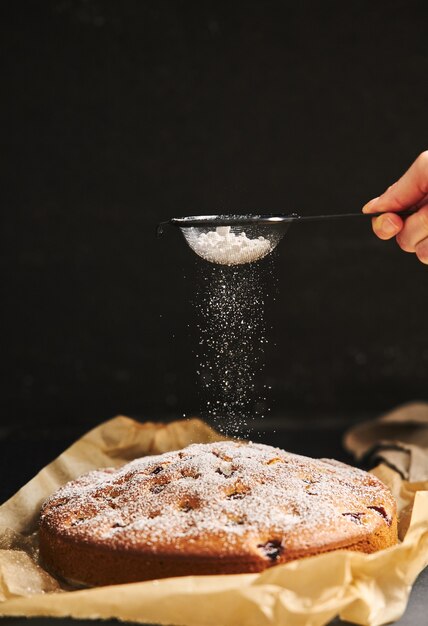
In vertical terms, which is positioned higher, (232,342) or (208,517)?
(232,342)

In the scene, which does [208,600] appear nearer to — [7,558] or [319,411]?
[7,558]

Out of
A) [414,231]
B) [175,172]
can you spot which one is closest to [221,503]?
[414,231]

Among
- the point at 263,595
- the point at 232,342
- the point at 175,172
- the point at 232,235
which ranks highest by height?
the point at 175,172

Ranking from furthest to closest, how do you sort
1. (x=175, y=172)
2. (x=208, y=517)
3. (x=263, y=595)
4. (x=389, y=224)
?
(x=175, y=172), (x=389, y=224), (x=208, y=517), (x=263, y=595)

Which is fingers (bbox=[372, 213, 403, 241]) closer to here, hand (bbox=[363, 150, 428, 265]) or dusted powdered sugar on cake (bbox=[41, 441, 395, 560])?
hand (bbox=[363, 150, 428, 265])

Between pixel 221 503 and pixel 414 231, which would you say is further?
pixel 414 231

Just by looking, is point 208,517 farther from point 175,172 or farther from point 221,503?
point 175,172

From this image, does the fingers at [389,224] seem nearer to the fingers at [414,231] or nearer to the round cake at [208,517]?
the fingers at [414,231]

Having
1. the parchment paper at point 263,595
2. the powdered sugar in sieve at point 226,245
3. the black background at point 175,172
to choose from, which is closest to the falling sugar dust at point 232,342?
the black background at point 175,172
